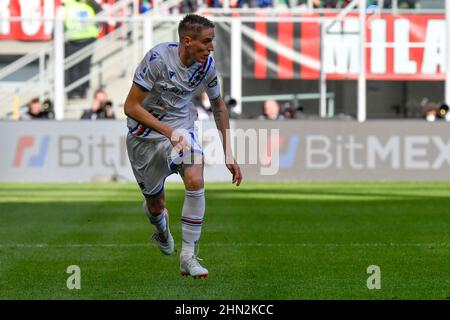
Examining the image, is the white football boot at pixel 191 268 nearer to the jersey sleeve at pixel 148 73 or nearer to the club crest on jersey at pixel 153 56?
the jersey sleeve at pixel 148 73

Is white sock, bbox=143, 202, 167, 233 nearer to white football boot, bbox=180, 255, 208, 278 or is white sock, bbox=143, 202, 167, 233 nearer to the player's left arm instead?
the player's left arm

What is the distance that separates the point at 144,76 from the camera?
33.1ft

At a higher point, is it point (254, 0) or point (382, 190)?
point (254, 0)

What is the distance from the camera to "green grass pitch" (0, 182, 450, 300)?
9.41 metres

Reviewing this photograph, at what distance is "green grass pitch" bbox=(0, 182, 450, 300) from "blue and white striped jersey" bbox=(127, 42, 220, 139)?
1313 mm

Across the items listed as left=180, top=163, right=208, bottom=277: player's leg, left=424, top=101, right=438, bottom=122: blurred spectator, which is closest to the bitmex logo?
left=424, top=101, right=438, bottom=122: blurred spectator

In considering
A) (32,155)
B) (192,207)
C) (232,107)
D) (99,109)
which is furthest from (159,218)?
(232,107)

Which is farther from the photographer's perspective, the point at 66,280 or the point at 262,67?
the point at 262,67

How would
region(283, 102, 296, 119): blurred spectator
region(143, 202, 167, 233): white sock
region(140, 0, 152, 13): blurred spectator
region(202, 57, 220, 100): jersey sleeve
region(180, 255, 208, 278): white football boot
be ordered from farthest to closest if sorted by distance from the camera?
region(140, 0, 152, 13): blurred spectator, region(283, 102, 296, 119): blurred spectator, region(143, 202, 167, 233): white sock, region(202, 57, 220, 100): jersey sleeve, region(180, 255, 208, 278): white football boot

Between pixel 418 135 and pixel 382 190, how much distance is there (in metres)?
3.84

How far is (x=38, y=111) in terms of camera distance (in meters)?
27.3
